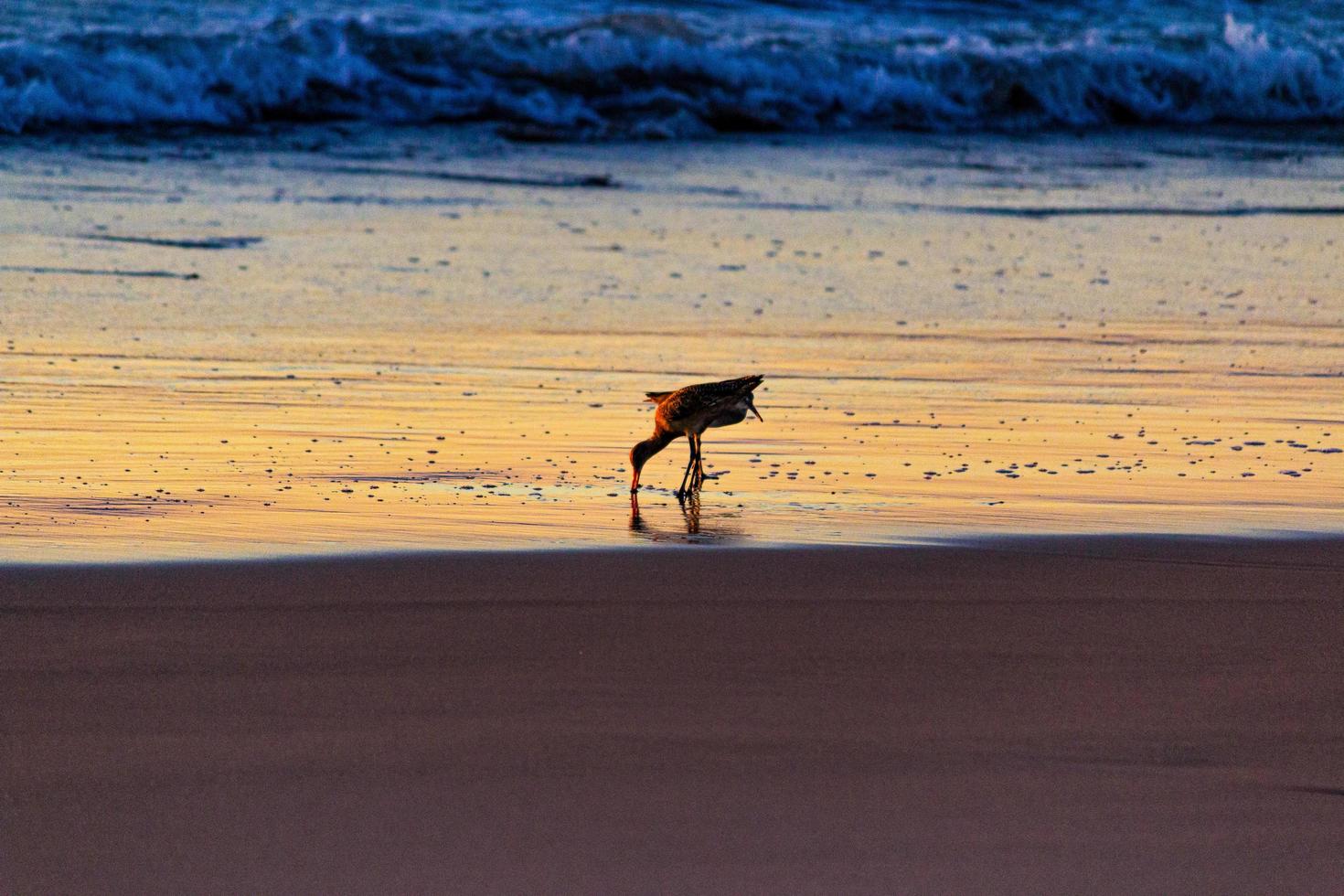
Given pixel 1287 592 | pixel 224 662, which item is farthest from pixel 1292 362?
pixel 224 662

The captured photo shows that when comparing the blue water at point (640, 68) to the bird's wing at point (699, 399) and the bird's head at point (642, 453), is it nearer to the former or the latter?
the bird's head at point (642, 453)

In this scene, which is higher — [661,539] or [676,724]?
[676,724]

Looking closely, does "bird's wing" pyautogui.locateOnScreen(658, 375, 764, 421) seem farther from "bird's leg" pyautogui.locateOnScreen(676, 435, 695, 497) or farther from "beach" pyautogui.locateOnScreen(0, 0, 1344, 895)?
"beach" pyautogui.locateOnScreen(0, 0, 1344, 895)

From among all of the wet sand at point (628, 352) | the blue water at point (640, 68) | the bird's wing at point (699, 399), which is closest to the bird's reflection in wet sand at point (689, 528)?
the wet sand at point (628, 352)

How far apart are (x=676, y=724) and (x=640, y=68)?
21.2 m

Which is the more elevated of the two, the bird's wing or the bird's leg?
the bird's wing

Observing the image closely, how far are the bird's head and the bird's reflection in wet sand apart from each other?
10.5 inches

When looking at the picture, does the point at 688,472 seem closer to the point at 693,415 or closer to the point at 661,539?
the point at 693,415

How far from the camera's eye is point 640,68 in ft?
80.0

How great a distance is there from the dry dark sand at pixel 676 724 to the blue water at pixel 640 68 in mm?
16203

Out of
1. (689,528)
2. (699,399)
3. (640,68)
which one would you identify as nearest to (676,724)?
(689,528)

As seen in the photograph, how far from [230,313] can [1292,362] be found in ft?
17.4

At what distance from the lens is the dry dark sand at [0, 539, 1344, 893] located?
322 centimetres

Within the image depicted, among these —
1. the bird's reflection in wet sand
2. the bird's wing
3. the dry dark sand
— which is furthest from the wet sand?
the dry dark sand
